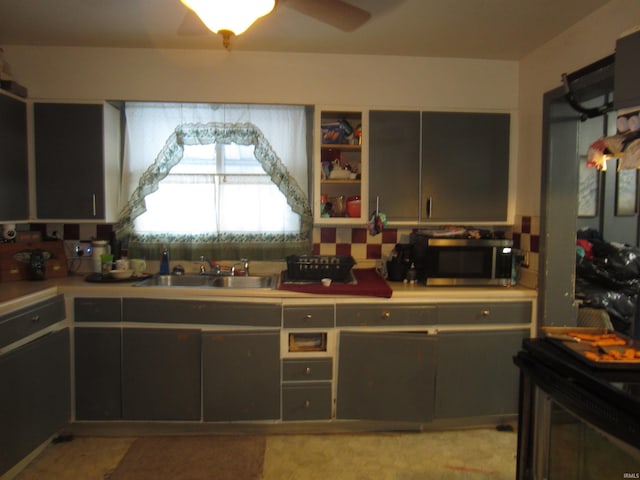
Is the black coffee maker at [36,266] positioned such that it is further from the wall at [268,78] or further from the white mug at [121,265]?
the wall at [268,78]

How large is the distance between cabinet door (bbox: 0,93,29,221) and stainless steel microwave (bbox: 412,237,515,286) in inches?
99.6

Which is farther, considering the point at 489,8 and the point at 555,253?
the point at 555,253

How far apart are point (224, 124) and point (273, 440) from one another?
80.7 inches

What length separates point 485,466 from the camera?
212 cm

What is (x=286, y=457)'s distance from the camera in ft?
7.14

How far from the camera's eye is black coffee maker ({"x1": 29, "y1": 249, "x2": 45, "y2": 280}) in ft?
7.80

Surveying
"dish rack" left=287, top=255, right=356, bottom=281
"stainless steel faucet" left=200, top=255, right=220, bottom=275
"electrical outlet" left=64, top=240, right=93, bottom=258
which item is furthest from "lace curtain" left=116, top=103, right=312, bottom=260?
"dish rack" left=287, top=255, right=356, bottom=281

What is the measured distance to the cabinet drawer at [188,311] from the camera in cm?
227

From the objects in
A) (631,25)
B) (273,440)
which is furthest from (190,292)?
A: (631,25)

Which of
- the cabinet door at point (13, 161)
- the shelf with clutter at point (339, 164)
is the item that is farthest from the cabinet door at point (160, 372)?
the shelf with clutter at point (339, 164)

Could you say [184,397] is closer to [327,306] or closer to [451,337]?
[327,306]

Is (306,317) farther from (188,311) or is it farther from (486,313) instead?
(486,313)

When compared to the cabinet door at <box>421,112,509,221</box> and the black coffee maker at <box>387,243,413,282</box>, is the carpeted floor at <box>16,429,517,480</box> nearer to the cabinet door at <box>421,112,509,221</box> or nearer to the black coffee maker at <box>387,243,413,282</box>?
the black coffee maker at <box>387,243,413,282</box>

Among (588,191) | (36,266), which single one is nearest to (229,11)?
(36,266)
